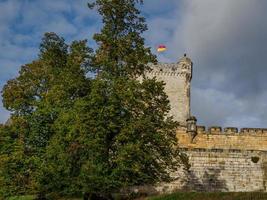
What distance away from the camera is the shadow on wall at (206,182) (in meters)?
29.9

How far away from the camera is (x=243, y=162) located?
30.3 m

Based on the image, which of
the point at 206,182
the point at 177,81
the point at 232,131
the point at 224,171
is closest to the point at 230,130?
the point at 232,131

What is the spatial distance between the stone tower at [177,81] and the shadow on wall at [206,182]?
19981 mm

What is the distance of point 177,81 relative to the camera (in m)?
51.3

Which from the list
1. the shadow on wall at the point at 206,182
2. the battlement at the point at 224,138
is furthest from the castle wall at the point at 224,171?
the battlement at the point at 224,138

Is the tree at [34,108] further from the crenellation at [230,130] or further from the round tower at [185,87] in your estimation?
the round tower at [185,87]

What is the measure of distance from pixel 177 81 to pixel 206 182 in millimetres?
22217

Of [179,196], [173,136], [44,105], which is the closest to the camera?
[173,136]

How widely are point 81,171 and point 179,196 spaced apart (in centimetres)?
526

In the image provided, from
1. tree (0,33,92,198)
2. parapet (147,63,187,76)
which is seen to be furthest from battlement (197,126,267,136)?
parapet (147,63,187,76)

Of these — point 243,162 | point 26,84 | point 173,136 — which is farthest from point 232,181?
point 26,84

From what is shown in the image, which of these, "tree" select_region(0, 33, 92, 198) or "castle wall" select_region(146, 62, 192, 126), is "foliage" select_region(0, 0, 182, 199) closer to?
"tree" select_region(0, 33, 92, 198)

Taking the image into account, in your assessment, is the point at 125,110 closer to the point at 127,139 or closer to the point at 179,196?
the point at 127,139

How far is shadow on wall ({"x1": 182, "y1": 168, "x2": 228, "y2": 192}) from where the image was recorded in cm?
2988
